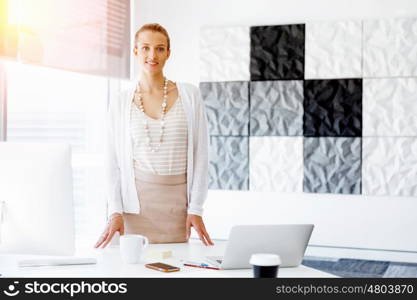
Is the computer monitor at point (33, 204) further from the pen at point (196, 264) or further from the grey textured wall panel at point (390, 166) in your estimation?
the grey textured wall panel at point (390, 166)

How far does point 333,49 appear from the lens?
534 centimetres

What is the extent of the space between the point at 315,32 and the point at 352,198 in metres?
1.40

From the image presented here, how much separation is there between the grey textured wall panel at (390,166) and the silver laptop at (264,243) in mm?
3334

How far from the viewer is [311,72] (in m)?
5.38

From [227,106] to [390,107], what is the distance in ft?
4.44

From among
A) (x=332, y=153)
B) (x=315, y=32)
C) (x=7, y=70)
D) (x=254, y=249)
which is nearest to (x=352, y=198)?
(x=332, y=153)

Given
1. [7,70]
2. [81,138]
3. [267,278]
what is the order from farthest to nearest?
[81,138], [7,70], [267,278]

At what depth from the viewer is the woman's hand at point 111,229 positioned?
243cm

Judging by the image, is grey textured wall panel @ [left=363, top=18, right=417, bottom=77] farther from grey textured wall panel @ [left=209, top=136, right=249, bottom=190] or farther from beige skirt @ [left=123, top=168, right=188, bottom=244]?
beige skirt @ [left=123, top=168, right=188, bottom=244]

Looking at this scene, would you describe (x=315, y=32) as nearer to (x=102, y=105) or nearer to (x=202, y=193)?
(x=102, y=105)

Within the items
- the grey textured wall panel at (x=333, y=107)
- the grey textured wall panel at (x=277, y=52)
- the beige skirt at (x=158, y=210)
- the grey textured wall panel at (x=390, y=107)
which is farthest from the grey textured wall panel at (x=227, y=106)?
the beige skirt at (x=158, y=210)

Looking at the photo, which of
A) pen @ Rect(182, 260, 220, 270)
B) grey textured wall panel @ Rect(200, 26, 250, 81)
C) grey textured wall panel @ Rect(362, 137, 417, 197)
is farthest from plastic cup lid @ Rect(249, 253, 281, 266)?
grey textured wall panel @ Rect(200, 26, 250, 81)

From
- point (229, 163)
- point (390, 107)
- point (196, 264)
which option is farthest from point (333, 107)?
point (196, 264)

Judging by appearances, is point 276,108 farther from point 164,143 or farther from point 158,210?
point 158,210
